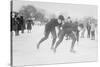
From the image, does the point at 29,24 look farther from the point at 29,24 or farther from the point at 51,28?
the point at 51,28

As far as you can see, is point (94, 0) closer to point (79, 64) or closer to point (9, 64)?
point (79, 64)

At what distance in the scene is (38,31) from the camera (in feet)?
8.14

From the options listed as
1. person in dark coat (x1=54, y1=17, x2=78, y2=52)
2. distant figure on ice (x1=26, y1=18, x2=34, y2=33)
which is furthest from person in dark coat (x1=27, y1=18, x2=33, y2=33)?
person in dark coat (x1=54, y1=17, x2=78, y2=52)

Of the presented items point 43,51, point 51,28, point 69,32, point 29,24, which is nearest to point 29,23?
point 29,24

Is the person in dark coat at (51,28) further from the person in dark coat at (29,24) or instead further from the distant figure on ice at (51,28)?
the person in dark coat at (29,24)

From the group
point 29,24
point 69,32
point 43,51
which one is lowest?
point 43,51

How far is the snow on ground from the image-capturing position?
2.40 m

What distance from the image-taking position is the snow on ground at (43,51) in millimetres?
2402

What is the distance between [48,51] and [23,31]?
0.46 m

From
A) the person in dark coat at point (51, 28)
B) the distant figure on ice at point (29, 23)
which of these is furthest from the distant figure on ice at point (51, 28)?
the distant figure on ice at point (29, 23)

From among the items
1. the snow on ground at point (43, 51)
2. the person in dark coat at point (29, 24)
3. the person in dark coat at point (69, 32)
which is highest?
the person in dark coat at point (29, 24)

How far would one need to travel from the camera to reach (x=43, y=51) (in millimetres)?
2518

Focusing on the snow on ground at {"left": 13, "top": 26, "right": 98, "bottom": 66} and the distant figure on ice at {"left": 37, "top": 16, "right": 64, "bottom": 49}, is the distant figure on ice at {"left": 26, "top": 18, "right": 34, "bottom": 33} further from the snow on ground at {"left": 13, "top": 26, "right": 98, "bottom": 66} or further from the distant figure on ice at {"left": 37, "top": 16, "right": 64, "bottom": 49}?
the distant figure on ice at {"left": 37, "top": 16, "right": 64, "bottom": 49}

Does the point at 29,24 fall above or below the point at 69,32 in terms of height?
above
